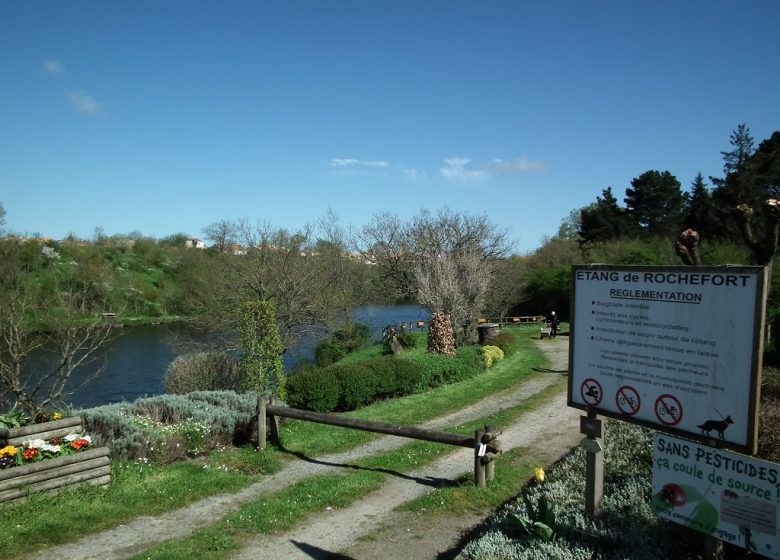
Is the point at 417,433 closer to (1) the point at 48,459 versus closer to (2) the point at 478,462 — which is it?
(2) the point at 478,462

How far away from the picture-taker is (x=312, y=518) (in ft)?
23.2

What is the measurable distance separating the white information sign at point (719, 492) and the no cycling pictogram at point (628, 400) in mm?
315

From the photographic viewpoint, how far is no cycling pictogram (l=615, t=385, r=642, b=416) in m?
4.89

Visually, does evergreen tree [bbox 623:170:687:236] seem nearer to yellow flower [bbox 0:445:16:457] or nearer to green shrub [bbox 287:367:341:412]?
green shrub [bbox 287:367:341:412]

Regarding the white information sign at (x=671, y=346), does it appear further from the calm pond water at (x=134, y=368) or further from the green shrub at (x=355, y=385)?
the calm pond water at (x=134, y=368)

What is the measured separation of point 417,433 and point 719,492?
4.78 meters

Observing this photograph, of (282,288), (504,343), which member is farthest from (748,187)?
(282,288)

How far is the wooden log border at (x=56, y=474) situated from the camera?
6899 mm

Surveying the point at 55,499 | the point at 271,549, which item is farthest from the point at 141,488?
the point at 271,549

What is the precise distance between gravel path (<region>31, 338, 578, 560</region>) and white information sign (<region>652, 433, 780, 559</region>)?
2.86 m

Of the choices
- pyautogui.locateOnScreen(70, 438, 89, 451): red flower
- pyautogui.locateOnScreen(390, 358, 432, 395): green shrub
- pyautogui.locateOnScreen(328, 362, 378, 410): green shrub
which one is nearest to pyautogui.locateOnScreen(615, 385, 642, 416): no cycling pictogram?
pyautogui.locateOnScreen(70, 438, 89, 451): red flower

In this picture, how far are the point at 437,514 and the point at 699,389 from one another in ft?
12.9

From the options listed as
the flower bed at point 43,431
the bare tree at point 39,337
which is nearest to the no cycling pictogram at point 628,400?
the flower bed at point 43,431

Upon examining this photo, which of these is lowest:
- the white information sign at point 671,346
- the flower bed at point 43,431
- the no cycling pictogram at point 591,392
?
the flower bed at point 43,431
